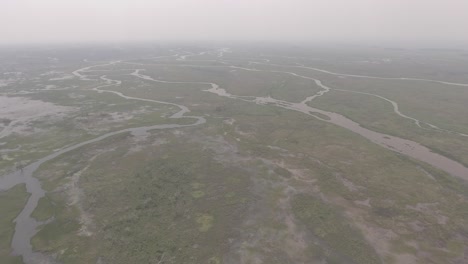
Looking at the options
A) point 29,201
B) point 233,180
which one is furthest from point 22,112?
point 233,180

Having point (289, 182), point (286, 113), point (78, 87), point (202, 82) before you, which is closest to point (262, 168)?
point (289, 182)

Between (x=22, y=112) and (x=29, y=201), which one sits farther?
(x=22, y=112)

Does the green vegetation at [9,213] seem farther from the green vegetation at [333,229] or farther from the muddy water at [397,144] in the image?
the muddy water at [397,144]

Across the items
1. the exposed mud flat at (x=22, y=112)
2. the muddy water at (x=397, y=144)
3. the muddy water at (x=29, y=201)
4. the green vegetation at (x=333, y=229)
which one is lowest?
the muddy water at (x=29, y=201)

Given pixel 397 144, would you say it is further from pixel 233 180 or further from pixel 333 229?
pixel 233 180

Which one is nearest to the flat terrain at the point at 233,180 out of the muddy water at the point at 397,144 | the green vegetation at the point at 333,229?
the green vegetation at the point at 333,229

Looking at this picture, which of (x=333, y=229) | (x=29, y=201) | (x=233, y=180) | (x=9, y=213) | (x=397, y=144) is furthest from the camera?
(x=397, y=144)

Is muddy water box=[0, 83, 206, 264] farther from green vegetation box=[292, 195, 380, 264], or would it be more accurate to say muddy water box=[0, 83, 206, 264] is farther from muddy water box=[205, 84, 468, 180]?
muddy water box=[205, 84, 468, 180]

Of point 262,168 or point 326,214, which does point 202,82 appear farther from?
point 326,214
